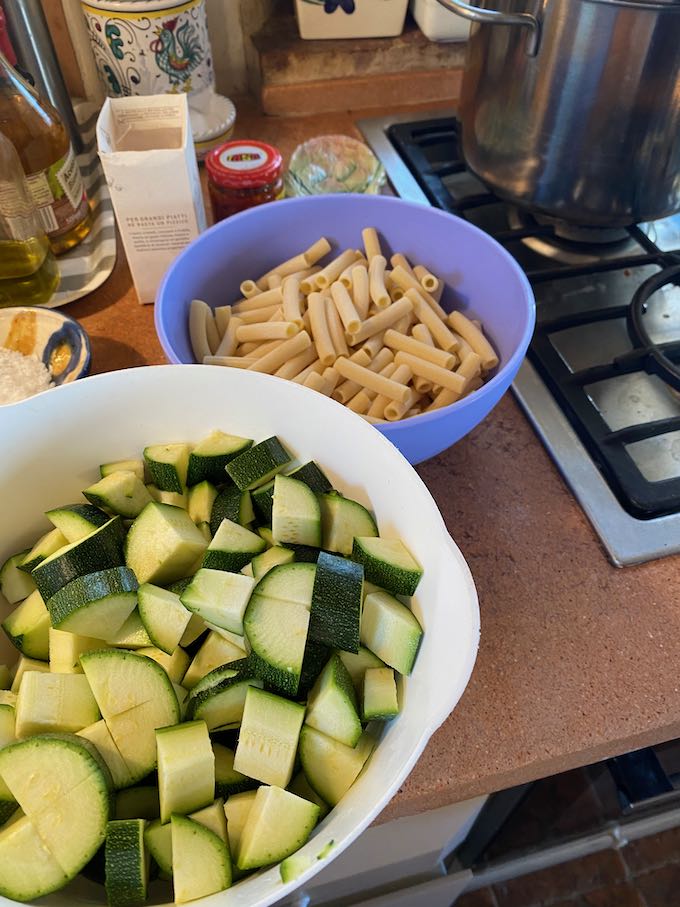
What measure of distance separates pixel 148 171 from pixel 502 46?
1.34 feet

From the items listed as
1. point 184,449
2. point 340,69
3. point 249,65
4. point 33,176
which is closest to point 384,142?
point 340,69

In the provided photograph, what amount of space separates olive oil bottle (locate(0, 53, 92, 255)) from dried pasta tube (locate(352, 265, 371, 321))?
0.37m

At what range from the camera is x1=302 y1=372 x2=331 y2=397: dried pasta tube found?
73cm

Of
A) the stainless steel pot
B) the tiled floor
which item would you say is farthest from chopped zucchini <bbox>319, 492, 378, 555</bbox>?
the tiled floor

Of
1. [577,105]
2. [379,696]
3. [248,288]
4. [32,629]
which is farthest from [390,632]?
[577,105]

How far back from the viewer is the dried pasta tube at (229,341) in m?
0.79

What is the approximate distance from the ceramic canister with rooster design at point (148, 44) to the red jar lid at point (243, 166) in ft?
0.50

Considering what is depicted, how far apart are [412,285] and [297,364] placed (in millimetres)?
165

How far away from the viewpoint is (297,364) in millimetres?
771

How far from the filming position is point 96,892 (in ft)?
1.47

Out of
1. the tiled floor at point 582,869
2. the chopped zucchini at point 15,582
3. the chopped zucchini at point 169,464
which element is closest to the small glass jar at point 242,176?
the chopped zucchini at point 169,464

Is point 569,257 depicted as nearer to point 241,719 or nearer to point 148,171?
point 148,171

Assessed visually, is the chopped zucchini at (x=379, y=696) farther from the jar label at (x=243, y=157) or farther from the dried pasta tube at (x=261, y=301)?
the jar label at (x=243, y=157)

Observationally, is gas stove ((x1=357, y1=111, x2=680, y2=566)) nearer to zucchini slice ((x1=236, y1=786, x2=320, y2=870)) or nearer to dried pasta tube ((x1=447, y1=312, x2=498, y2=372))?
dried pasta tube ((x1=447, y1=312, x2=498, y2=372))
